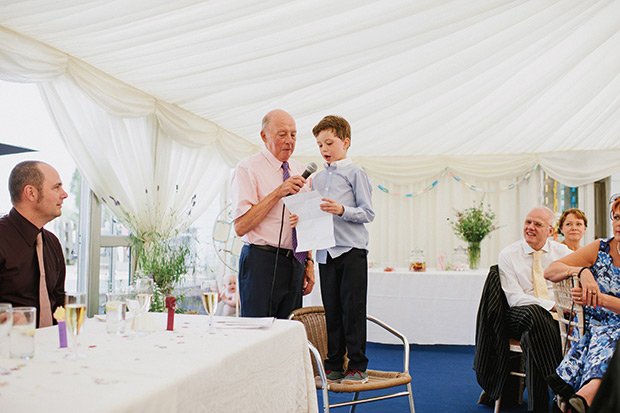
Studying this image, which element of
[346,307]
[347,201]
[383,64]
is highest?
[383,64]

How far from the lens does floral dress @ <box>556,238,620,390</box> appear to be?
2324 mm

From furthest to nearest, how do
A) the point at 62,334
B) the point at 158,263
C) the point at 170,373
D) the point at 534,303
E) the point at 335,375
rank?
the point at 158,263 → the point at 534,303 → the point at 335,375 → the point at 62,334 → the point at 170,373

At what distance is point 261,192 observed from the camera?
7.84 ft

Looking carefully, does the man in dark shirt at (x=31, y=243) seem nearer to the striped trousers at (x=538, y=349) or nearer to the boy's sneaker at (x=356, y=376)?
the boy's sneaker at (x=356, y=376)

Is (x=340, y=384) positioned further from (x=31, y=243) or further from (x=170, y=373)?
(x=31, y=243)

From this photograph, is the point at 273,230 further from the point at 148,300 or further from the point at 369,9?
the point at 369,9

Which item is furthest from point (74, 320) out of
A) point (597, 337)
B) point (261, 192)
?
point (597, 337)

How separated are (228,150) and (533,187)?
13.3 feet

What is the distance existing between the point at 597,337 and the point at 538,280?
3.75 feet

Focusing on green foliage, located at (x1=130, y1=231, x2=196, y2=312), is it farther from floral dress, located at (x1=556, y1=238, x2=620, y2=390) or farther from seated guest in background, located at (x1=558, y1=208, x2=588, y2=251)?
seated guest in background, located at (x1=558, y1=208, x2=588, y2=251)

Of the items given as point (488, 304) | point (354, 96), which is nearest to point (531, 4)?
point (354, 96)

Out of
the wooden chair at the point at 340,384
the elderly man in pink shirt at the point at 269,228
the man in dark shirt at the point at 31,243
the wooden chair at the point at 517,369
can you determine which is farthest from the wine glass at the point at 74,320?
the wooden chair at the point at 517,369

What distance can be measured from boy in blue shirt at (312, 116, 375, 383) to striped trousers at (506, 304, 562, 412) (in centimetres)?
116

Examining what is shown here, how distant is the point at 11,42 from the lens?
10.1 feet
